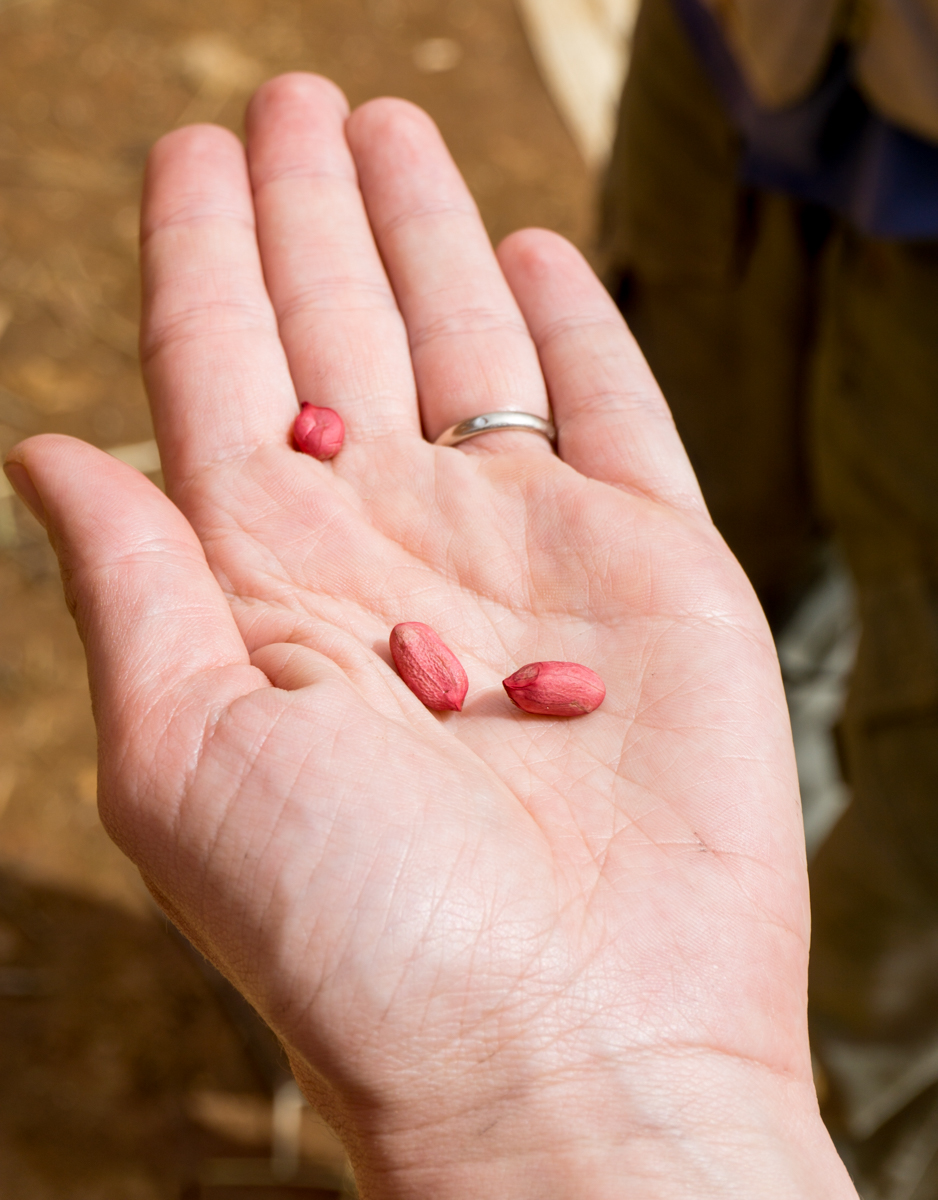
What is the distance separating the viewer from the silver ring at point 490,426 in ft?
7.39

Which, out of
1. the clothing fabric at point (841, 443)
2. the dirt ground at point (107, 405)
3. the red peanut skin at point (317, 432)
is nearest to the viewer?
the red peanut skin at point (317, 432)

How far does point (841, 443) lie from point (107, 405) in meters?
3.11

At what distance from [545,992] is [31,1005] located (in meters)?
2.28

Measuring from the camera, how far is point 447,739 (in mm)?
1688

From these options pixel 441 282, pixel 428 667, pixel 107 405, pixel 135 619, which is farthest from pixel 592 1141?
pixel 107 405

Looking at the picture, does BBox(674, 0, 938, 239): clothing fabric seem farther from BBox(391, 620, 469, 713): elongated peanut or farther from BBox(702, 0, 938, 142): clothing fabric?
BBox(391, 620, 469, 713): elongated peanut

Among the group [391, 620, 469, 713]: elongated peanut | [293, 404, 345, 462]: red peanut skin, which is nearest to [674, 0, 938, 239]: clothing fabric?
[293, 404, 345, 462]: red peanut skin

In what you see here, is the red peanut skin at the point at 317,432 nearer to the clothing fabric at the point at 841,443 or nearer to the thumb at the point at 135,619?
the thumb at the point at 135,619

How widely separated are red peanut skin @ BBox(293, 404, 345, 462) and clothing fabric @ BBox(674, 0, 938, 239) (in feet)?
4.23

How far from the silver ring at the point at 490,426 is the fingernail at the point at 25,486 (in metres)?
0.82

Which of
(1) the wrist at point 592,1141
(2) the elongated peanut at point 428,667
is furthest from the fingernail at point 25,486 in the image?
(1) the wrist at point 592,1141

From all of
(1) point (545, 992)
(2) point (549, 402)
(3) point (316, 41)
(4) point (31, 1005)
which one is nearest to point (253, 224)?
(2) point (549, 402)

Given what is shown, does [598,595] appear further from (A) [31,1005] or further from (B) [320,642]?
(A) [31,1005]

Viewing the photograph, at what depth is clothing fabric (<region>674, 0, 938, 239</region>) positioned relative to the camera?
91.2 inches
